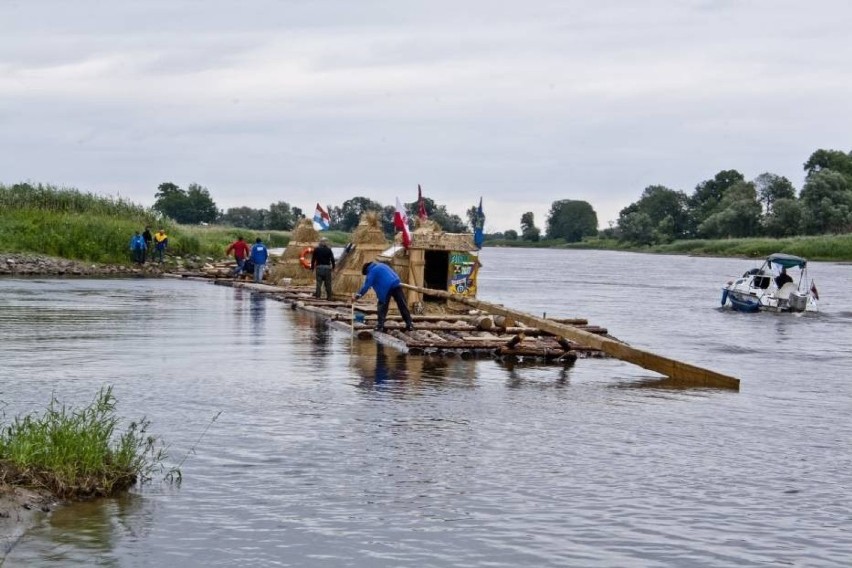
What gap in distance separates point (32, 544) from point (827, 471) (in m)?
8.28

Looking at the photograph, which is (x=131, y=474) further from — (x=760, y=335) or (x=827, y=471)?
(x=760, y=335)

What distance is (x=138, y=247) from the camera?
54281 millimetres

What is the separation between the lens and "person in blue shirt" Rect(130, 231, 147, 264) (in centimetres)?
5412

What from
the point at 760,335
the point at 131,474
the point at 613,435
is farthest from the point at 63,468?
the point at 760,335

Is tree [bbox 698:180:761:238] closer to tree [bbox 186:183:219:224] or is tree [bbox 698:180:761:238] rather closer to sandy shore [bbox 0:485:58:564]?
tree [bbox 186:183:219:224]

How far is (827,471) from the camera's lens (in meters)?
13.3

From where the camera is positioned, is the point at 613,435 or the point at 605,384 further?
the point at 605,384

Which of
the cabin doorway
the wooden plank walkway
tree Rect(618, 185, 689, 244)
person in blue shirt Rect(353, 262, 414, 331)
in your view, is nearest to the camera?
the wooden plank walkway

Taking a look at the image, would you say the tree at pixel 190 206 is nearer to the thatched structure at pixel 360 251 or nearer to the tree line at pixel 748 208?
the tree line at pixel 748 208

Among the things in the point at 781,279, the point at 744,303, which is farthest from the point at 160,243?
the point at 781,279

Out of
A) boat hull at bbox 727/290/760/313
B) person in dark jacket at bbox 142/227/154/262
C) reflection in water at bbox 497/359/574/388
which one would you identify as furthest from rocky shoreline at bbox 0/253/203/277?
reflection in water at bbox 497/359/574/388

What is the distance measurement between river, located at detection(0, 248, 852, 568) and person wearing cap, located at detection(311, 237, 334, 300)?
7.35 m

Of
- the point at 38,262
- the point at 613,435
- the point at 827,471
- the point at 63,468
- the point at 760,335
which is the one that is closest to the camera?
the point at 63,468

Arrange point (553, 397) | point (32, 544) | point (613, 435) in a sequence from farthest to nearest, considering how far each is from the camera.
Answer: point (553, 397)
point (613, 435)
point (32, 544)
